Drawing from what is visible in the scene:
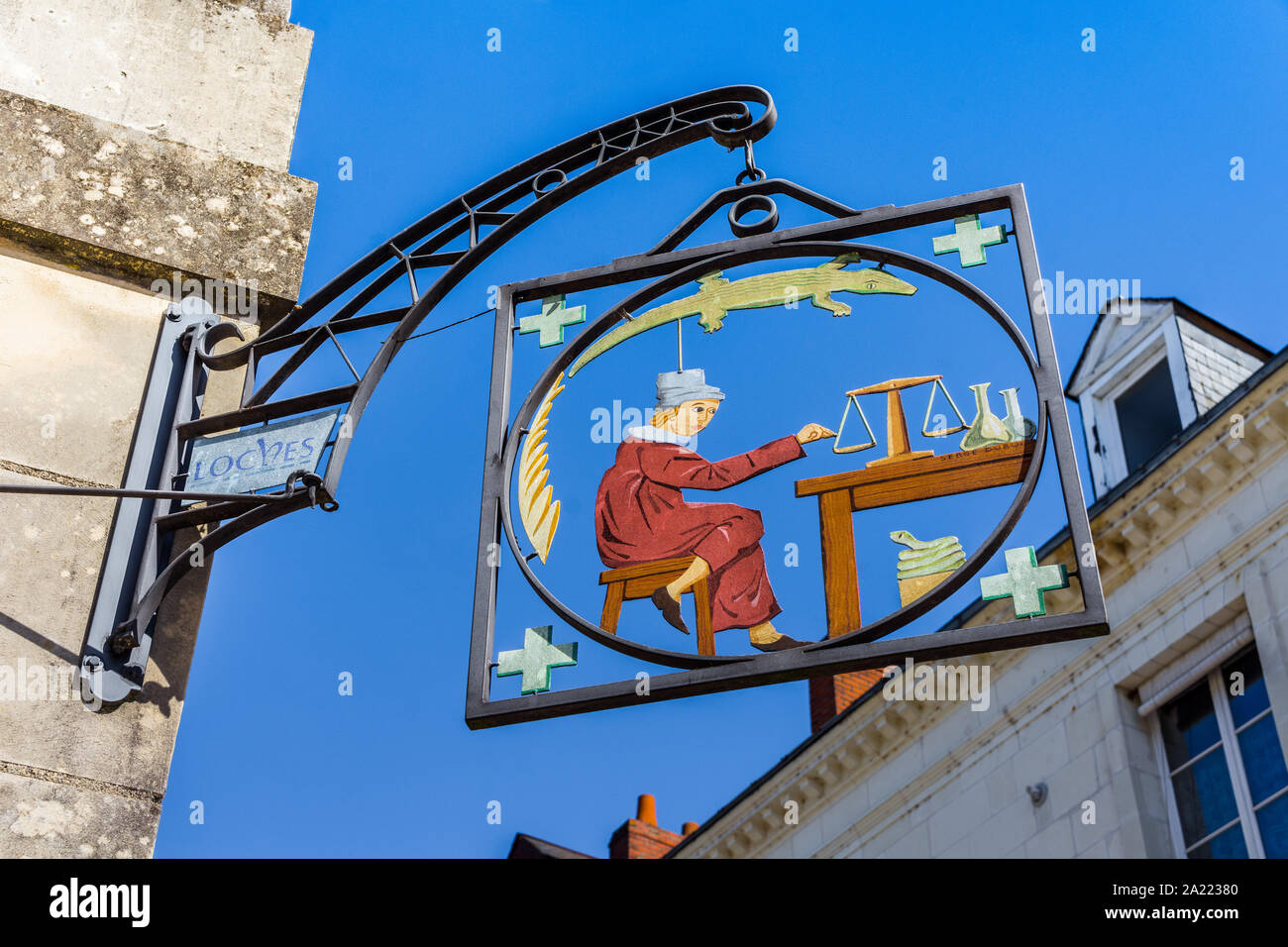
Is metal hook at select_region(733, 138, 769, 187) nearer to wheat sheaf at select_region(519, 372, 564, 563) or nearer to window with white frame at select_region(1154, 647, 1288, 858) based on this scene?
wheat sheaf at select_region(519, 372, 564, 563)

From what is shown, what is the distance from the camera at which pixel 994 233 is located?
14.3ft

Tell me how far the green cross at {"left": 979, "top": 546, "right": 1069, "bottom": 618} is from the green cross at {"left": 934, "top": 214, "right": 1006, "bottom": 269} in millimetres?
1044

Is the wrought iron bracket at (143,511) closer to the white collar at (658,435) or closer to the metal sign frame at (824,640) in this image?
the metal sign frame at (824,640)

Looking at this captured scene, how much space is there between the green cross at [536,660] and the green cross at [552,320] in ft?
3.38

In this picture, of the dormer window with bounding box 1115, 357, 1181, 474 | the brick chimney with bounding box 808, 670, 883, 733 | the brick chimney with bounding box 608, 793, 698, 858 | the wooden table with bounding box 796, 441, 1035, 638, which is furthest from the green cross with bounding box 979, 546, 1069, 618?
the brick chimney with bounding box 608, 793, 698, 858

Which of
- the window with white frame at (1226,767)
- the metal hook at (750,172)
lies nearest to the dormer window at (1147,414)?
the window with white frame at (1226,767)

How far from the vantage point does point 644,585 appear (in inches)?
156

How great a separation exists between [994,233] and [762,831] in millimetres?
12877

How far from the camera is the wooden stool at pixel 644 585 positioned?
3.86 meters

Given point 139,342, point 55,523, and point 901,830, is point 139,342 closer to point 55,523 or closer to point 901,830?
point 55,523

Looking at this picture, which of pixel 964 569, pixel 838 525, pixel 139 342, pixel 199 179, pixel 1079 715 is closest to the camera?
pixel 964 569

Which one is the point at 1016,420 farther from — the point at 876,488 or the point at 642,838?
the point at 642,838

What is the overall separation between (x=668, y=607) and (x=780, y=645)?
34cm
